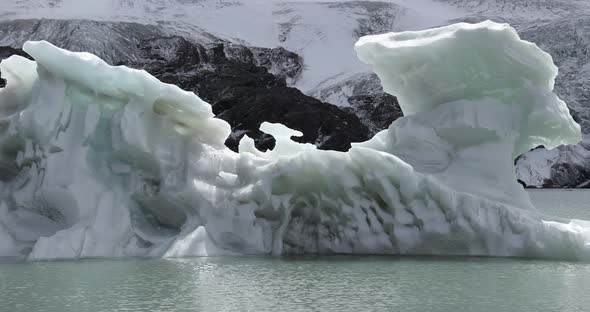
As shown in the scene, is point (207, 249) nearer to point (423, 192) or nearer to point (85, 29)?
point (423, 192)

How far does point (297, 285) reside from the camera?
702 centimetres

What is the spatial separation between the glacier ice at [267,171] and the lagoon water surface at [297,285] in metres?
0.49

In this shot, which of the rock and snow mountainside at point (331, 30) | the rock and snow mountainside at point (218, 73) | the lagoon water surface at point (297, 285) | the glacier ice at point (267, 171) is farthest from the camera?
the rock and snow mountainside at point (331, 30)

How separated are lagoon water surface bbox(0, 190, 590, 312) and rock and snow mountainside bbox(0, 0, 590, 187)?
45.5 metres

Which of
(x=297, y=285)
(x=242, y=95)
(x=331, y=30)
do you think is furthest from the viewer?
(x=331, y=30)

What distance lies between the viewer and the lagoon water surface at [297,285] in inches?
238

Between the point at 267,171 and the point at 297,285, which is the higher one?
the point at 267,171

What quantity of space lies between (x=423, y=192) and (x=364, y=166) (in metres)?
0.72

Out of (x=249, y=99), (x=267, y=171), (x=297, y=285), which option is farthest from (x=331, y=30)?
(x=297, y=285)

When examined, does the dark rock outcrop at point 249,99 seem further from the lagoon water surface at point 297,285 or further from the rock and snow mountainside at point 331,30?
the lagoon water surface at point 297,285

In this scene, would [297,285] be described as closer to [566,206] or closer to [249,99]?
[566,206]

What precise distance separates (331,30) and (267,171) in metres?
80.9

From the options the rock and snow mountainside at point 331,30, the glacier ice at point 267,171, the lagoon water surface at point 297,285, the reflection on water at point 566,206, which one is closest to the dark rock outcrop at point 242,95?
the rock and snow mountainside at point 331,30

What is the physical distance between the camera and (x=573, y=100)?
5900cm
